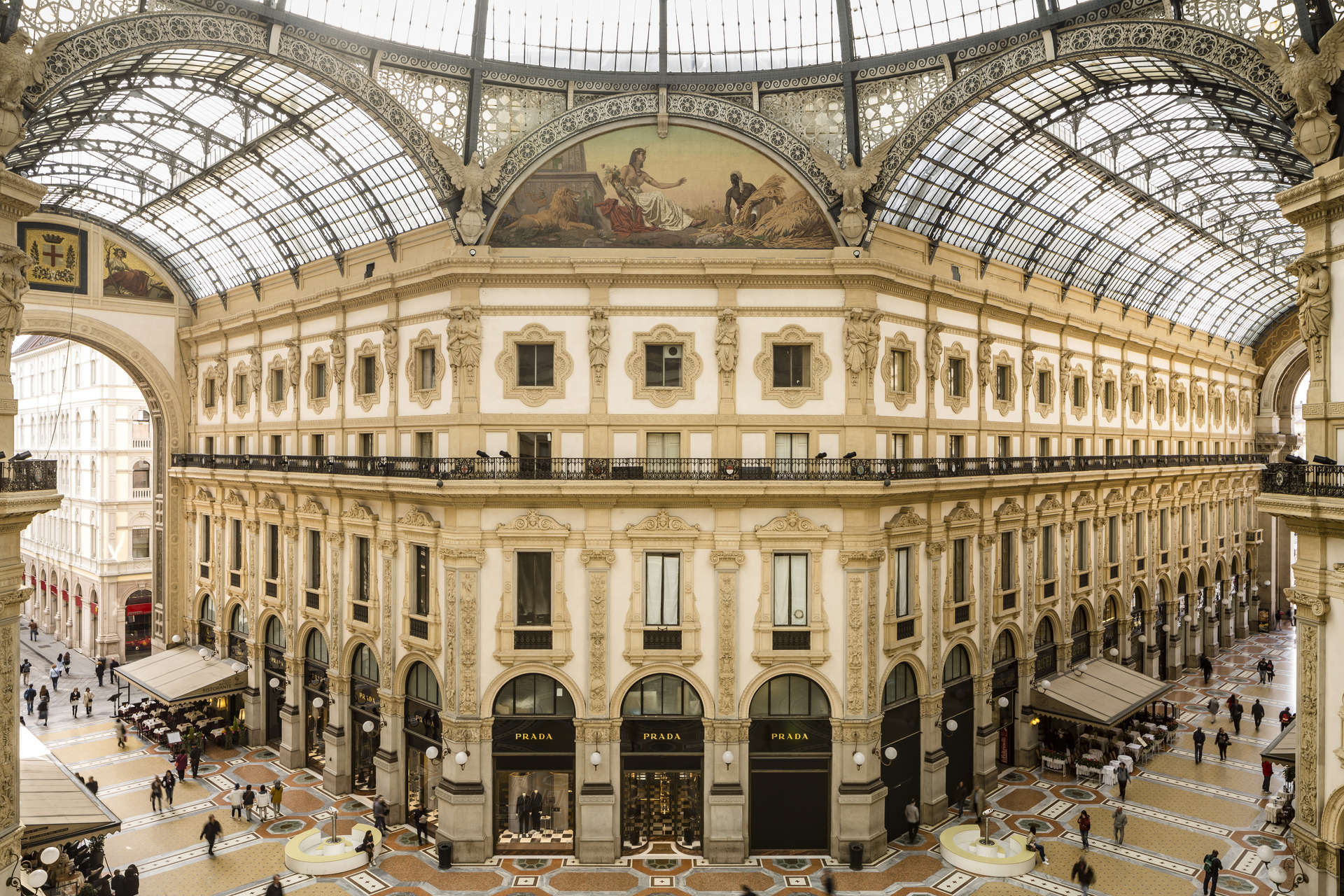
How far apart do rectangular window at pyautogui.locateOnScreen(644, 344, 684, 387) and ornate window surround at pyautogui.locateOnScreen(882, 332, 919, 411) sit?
281 inches

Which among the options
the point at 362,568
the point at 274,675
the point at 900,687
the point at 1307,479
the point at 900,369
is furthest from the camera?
the point at 274,675

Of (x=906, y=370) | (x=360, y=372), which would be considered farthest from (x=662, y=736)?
(x=360, y=372)

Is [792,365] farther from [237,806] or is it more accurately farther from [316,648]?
[237,806]

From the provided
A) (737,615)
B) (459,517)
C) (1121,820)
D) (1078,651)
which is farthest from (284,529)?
(1078,651)

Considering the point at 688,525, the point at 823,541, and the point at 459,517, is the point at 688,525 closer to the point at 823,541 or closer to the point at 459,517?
the point at 823,541

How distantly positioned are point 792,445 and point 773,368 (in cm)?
267

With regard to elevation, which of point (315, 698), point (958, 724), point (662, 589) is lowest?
point (958, 724)

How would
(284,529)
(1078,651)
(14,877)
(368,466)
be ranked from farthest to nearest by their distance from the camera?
(1078,651), (284,529), (368,466), (14,877)

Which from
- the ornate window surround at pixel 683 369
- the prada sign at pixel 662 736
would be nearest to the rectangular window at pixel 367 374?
the ornate window surround at pixel 683 369

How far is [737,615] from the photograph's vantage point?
2839 centimetres

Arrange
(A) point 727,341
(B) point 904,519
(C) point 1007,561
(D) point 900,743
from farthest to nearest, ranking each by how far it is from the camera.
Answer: (C) point 1007,561 → (D) point 900,743 → (B) point 904,519 → (A) point 727,341

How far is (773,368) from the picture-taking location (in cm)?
2911

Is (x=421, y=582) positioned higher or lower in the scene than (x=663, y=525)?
lower

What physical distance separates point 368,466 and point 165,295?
76.7 ft
